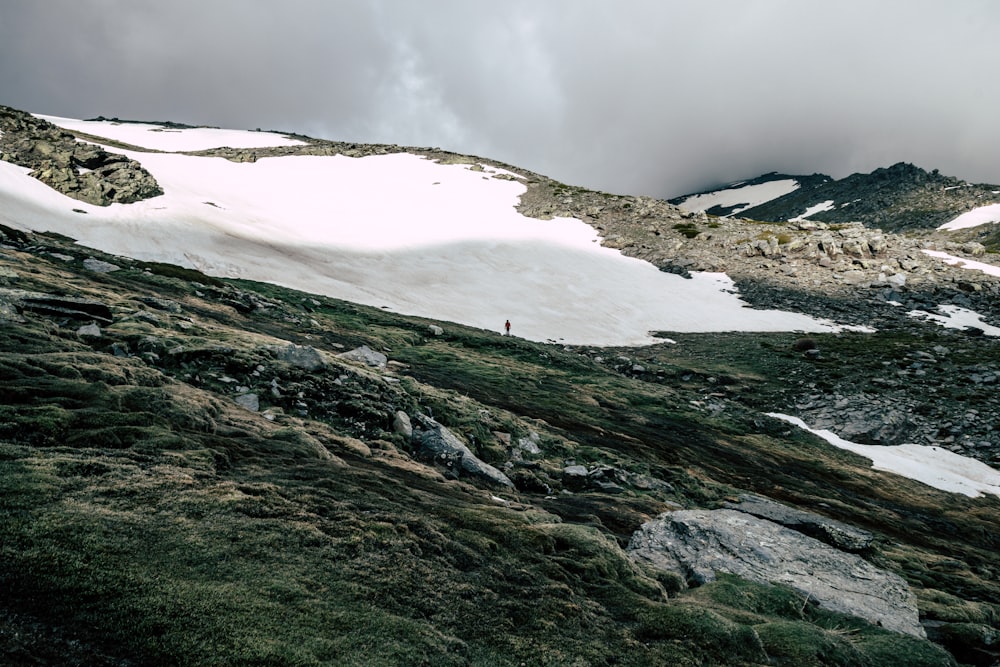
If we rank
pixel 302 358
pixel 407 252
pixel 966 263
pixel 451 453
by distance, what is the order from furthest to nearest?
pixel 966 263 < pixel 407 252 < pixel 302 358 < pixel 451 453

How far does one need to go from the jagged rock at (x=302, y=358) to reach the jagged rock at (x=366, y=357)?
602 cm

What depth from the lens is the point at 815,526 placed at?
599 inches

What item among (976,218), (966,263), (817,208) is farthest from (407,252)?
(817,208)

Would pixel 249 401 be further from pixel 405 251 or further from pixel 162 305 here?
pixel 405 251

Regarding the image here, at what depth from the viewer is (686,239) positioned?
265ft

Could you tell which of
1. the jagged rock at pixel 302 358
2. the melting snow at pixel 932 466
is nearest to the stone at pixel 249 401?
the jagged rock at pixel 302 358

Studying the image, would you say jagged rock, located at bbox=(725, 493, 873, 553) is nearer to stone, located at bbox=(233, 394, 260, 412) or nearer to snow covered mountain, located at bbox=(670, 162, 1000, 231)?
stone, located at bbox=(233, 394, 260, 412)

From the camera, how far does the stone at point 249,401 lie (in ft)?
45.9

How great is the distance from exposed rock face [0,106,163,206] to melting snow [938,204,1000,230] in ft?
578

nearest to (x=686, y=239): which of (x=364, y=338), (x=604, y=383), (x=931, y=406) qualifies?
(x=931, y=406)

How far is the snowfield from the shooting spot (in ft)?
148

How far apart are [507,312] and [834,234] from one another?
5501 cm

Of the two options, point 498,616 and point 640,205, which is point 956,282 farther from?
point 498,616

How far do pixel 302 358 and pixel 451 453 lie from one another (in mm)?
6271
